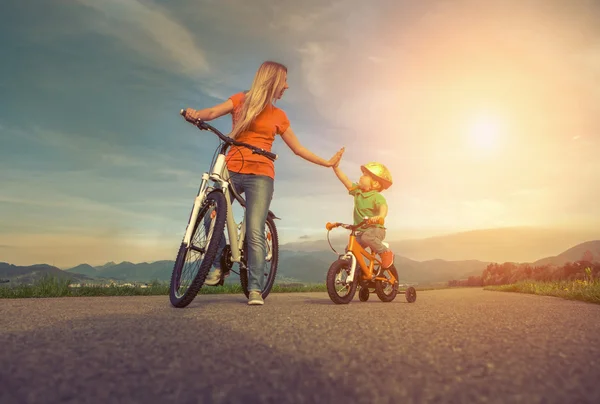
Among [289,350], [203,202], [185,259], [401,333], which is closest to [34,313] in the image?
[185,259]

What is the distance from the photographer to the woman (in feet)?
17.1

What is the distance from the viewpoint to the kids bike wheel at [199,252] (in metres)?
4.55

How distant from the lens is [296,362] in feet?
6.85

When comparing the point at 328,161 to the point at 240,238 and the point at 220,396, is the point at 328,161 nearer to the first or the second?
the point at 240,238

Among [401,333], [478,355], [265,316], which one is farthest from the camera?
[265,316]

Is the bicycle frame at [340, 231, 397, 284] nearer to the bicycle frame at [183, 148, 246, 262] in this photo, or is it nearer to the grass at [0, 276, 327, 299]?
the bicycle frame at [183, 148, 246, 262]

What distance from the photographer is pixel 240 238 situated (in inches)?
216

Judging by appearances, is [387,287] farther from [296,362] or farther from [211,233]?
[296,362]

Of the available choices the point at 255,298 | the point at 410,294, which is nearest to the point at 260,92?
the point at 255,298

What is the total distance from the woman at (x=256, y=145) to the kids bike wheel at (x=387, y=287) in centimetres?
216

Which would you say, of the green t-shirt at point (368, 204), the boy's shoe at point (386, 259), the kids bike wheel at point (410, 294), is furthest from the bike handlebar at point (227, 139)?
the kids bike wheel at point (410, 294)

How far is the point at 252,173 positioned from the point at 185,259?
120cm

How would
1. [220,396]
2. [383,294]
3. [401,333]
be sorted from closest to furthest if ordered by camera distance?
[220,396] → [401,333] → [383,294]

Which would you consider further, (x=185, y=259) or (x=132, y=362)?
(x=185, y=259)
